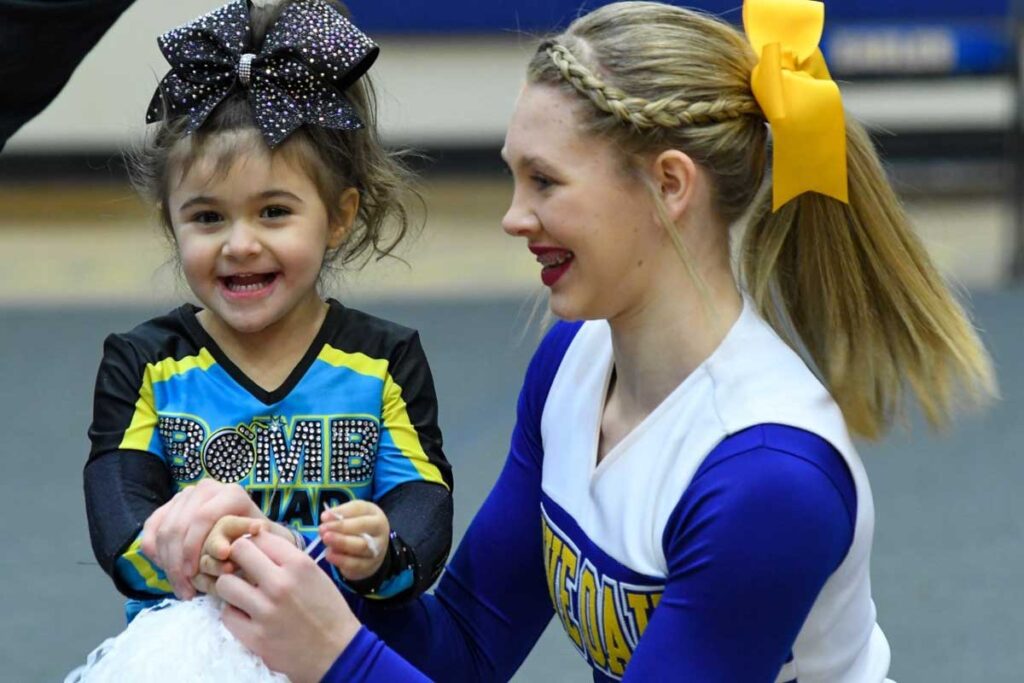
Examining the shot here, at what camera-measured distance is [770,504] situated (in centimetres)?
152

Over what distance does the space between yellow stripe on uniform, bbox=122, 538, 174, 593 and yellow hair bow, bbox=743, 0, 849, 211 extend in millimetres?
716

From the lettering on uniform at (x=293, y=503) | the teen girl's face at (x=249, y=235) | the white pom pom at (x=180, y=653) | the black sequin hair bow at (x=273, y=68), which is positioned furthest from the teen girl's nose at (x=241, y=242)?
the white pom pom at (x=180, y=653)

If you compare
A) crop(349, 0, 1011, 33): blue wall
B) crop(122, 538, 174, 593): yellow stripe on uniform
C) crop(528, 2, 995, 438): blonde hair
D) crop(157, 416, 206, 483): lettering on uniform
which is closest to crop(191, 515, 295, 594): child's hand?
crop(122, 538, 174, 593): yellow stripe on uniform

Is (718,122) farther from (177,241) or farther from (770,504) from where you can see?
(177,241)

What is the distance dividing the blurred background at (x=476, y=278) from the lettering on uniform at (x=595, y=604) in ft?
1.75

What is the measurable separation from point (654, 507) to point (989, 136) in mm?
6755

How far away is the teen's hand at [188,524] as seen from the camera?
1.51 metres

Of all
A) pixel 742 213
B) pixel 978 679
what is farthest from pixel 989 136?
pixel 742 213

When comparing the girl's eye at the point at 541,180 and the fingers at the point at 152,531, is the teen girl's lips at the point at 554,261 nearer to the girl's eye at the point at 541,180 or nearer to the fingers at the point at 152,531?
the girl's eye at the point at 541,180

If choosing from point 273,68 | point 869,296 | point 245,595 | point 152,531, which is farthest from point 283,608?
point 869,296

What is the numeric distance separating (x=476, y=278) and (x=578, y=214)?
4.84m

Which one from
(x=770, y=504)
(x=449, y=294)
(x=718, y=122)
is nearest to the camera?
(x=770, y=504)

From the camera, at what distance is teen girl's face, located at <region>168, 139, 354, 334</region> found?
1.71 metres

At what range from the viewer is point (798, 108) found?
160cm
